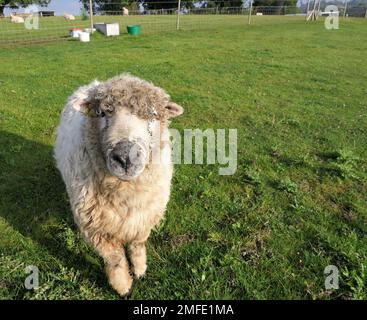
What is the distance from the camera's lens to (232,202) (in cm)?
441

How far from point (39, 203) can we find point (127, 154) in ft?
8.43

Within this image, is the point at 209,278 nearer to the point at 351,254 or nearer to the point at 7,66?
the point at 351,254

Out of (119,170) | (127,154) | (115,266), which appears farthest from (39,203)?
(127,154)

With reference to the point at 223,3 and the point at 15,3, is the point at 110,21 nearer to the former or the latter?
the point at 15,3

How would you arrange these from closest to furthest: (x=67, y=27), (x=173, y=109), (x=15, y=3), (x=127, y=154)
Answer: (x=127, y=154) < (x=173, y=109) < (x=67, y=27) < (x=15, y=3)

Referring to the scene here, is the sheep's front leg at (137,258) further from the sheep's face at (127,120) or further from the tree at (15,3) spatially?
the tree at (15,3)

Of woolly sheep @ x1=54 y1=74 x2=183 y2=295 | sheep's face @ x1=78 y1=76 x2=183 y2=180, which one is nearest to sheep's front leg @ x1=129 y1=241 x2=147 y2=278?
woolly sheep @ x1=54 y1=74 x2=183 y2=295

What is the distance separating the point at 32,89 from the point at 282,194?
7.24 metres

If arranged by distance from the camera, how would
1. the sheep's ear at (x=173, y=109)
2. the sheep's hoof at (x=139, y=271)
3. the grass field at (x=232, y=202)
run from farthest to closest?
the sheep's hoof at (x=139, y=271), the grass field at (x=232, y=202), the sheep's ear at (x=173, y=109)

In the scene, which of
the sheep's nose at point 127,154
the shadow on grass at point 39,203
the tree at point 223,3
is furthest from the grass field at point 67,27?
the tree at point 223,3

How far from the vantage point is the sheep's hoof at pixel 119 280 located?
3.21m

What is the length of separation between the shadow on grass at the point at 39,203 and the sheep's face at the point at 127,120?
1.35m

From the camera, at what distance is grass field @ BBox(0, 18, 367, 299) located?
10.8ft

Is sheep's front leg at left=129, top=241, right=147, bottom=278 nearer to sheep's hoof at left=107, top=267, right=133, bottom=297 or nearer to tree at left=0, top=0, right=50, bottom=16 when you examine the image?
sheep's hoof at left=107, top=267, right=133, bottom=297
